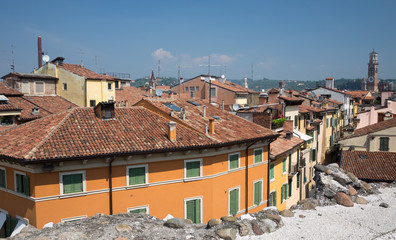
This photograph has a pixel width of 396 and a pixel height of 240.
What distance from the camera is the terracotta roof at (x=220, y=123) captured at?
20909 millimetres

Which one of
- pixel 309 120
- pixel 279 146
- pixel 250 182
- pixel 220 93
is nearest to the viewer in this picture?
pixel 250 182

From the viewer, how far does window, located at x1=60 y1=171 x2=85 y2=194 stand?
1581 centimetres

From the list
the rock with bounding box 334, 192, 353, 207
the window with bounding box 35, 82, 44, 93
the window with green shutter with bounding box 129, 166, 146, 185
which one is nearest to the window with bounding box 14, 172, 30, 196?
the window with green shutter with bounding box 129, 166, 146, 185

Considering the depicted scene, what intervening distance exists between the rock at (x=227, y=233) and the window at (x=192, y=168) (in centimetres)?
849

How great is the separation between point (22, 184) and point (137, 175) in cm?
568

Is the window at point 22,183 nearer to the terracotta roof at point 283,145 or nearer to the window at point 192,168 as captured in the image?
the window at point 192,168

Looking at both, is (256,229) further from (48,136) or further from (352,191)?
(48,136)

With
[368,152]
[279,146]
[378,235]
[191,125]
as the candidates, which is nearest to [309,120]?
[368,152]

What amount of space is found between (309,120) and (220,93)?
567 inches

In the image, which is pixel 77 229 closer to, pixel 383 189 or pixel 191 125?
pixel 191 125

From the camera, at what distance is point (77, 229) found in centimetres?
1054

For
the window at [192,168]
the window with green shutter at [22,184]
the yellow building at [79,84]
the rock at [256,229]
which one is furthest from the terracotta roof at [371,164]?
the yellow building at [79,84]

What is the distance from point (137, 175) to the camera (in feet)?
57.6

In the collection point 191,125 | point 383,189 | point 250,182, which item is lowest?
point 250,182
